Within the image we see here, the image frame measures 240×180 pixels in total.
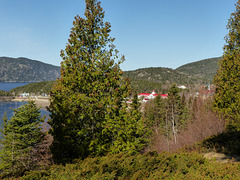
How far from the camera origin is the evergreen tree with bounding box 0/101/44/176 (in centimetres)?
1352

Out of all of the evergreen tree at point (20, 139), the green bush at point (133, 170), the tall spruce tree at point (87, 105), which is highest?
the tall spruce tree at point (87, 105)

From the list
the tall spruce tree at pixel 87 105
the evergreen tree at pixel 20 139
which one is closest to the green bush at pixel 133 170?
the tall spruce tree at pixel 87 105

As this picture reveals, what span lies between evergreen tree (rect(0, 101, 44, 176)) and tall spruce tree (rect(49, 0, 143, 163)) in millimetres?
9340

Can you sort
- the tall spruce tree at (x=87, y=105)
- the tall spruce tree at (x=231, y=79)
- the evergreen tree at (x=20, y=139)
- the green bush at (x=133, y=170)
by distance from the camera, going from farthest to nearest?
the evergreen tree at (x=20, y=139), the tall spruce tree at (x=231, y=79), the tall spruce tree at (x=87, y=105), the green bush at (x=133, y=170)

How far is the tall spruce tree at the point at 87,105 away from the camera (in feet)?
21.4

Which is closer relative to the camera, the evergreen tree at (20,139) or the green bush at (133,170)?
the green bush at (133,170)

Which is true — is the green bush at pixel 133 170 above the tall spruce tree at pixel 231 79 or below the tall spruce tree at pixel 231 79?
below

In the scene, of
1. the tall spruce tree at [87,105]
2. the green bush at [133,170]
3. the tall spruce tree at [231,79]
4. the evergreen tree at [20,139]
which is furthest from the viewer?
the evergreen tree at [20,139]

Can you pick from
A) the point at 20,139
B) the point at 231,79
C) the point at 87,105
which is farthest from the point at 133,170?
the point at 20,139

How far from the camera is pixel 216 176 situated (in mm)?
4770

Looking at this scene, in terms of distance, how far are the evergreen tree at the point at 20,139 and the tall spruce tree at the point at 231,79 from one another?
15070 millimetres

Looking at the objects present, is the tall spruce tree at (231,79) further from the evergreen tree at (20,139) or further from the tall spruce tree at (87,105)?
the evergreen tree at (20,139)

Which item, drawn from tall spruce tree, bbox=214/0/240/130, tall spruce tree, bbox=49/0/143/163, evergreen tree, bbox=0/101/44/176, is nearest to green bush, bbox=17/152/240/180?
tall spruce tree, bbox=49/0/143/163

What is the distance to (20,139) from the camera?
49.6 feet
